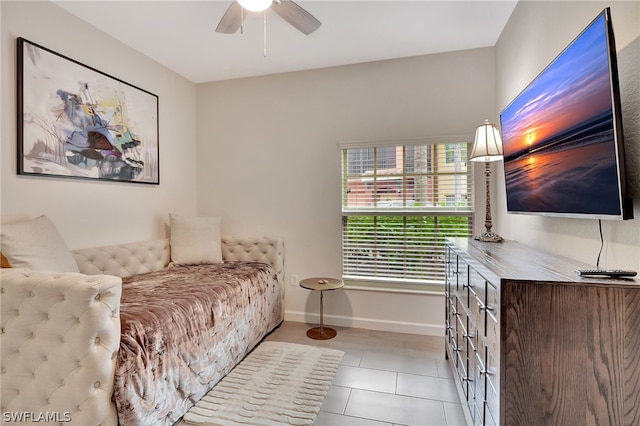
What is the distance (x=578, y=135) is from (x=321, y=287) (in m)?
2.16

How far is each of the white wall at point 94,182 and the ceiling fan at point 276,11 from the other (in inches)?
49.4

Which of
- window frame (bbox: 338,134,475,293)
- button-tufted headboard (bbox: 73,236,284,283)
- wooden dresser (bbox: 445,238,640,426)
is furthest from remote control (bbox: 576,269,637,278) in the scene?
button-tufted headboard (bbox: 73,236,284,283)

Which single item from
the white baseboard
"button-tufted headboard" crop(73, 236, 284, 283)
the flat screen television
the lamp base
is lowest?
the white baseboard

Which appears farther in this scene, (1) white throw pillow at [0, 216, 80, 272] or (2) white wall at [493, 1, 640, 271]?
(1) white throw pillow at [0, 216, 80, 272]

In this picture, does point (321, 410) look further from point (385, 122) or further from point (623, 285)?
point (385, 122)

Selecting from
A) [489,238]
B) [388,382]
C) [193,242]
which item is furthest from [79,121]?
[489,238]

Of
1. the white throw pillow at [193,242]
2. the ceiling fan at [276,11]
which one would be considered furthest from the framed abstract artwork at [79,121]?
the ceiling fan at [276,11]

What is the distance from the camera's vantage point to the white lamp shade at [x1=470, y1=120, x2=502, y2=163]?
215cm

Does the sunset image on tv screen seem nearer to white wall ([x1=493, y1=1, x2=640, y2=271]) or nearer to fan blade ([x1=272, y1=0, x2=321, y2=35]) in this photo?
white wall ([x1=493, y1=1, x2=640, y2=271])

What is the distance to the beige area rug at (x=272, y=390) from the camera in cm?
180

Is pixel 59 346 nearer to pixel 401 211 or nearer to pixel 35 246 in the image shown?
pixel 35 246

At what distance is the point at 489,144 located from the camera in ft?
7.09

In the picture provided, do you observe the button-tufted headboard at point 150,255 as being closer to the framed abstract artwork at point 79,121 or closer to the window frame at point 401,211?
the framed abstract artwork at point 79,121

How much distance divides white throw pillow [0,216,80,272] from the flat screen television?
2.81 meters
